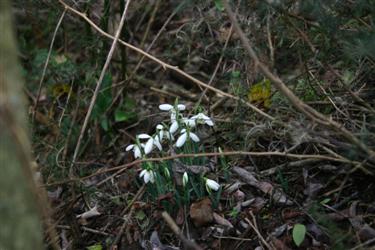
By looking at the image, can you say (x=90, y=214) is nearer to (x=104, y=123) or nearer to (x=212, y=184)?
(x=212, y=184)

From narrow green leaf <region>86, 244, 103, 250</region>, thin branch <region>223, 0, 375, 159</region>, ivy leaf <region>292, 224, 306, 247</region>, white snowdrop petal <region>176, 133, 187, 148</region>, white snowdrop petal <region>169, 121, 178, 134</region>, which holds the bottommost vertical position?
narrow green leaf <region>86, 244, 103, 250</region>

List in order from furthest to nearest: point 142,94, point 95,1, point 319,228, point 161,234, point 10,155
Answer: point 142,94 < point 95,1 < point 161,234 < point 319,228 < point 10,155

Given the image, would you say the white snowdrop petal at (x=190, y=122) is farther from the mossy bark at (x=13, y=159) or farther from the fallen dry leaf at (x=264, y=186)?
the mossy bark at (x=13, y=159)

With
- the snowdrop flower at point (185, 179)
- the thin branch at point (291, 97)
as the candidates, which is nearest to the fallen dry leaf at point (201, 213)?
the snowdrop flower at point (185, 179)

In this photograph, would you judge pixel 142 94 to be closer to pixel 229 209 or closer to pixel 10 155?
pixel 229 209

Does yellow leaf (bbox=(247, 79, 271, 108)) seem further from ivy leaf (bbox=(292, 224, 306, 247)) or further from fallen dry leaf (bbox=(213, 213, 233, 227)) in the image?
ivy leaf (bbox=(292, 224, 306, 247))

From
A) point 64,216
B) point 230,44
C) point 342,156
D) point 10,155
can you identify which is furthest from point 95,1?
point 10,155

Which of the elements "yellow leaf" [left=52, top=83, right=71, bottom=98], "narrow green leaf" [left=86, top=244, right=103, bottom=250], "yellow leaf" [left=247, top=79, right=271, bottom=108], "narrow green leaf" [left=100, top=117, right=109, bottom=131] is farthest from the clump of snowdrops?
"yellow leaf" [left=52, top=83, right=71, bottom=98]
